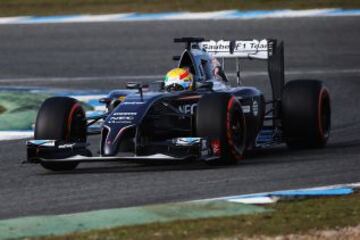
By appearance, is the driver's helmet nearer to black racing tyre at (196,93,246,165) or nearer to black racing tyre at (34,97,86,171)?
black racing tyre at (196,93,246,165)

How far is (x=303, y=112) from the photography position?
13.9 metres

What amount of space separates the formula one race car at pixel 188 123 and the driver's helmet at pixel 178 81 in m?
0.07

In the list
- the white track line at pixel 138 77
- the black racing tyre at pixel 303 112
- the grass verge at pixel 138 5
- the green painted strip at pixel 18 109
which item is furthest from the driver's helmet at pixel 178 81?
the grass verge at pixel 138 5

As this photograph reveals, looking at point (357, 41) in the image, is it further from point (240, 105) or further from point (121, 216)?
point (121, 216)

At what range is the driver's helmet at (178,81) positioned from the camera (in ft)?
44.1

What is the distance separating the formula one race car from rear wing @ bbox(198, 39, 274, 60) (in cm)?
57

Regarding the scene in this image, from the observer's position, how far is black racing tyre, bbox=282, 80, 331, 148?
1388cm

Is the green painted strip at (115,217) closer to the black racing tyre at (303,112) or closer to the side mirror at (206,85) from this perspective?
the side mirror at (206,85)

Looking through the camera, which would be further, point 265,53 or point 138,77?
point 138,77

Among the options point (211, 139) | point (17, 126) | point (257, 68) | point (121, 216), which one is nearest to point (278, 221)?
point (121, 216)

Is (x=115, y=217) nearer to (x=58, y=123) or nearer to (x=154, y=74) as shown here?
(x=58, y=123)

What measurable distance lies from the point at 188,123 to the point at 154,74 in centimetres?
925

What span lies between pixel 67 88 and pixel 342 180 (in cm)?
993

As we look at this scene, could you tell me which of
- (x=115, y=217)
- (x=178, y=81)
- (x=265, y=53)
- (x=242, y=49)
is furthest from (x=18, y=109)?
(x=115, y=217)
